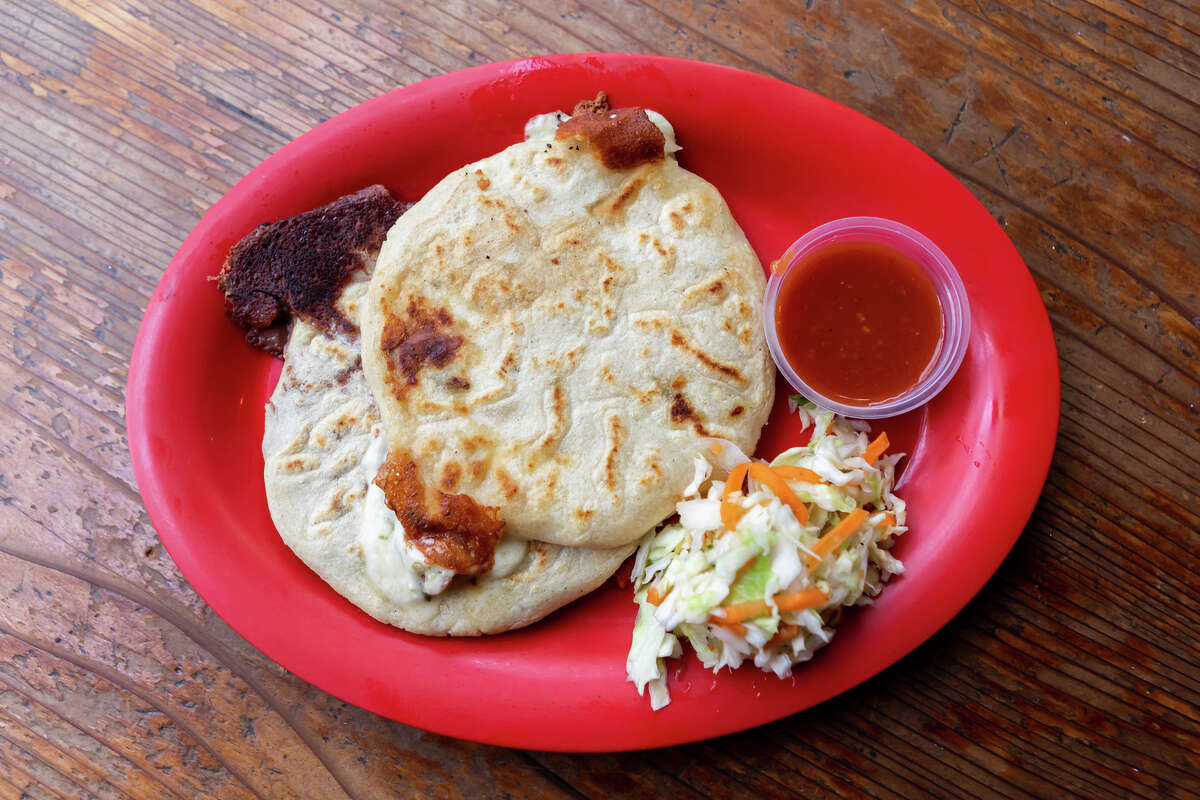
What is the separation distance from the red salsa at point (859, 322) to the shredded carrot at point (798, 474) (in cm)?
27

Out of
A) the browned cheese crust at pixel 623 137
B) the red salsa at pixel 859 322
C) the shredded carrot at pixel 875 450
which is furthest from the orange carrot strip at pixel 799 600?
the browned cheese crust at pixel 623 137

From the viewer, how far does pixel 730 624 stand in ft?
6.54

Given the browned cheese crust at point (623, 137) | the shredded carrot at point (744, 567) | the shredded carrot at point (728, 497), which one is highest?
the browned cheese crust at point (623, 137)

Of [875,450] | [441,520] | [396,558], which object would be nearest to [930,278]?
[875,450]

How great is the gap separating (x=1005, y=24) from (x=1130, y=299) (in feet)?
3.52

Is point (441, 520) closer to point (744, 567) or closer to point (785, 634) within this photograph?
point (744, 567)

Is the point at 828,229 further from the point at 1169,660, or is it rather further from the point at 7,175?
the point at 7,175

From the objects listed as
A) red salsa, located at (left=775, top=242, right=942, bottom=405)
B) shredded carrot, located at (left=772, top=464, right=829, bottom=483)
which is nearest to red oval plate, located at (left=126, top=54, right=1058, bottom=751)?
red salsa, located at (left=775, top=242, right=942, bottom=405)

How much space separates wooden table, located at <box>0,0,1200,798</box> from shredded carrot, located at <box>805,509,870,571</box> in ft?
2.39

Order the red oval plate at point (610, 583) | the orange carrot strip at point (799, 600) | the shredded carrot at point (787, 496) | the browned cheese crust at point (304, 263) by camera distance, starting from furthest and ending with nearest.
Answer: the browned cheese crust at point (304, 263), the red oval plate at point (610, 583), the shredded carrot at point (787, 496), the orange carrot strip at point (799, 600)

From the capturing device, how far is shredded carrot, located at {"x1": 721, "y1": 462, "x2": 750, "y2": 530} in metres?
2.04

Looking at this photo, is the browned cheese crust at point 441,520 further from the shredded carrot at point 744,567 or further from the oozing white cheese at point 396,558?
the shredded carrot at point 744,567

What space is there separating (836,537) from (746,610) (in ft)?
1.10

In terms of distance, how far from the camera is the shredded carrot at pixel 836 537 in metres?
2.02
